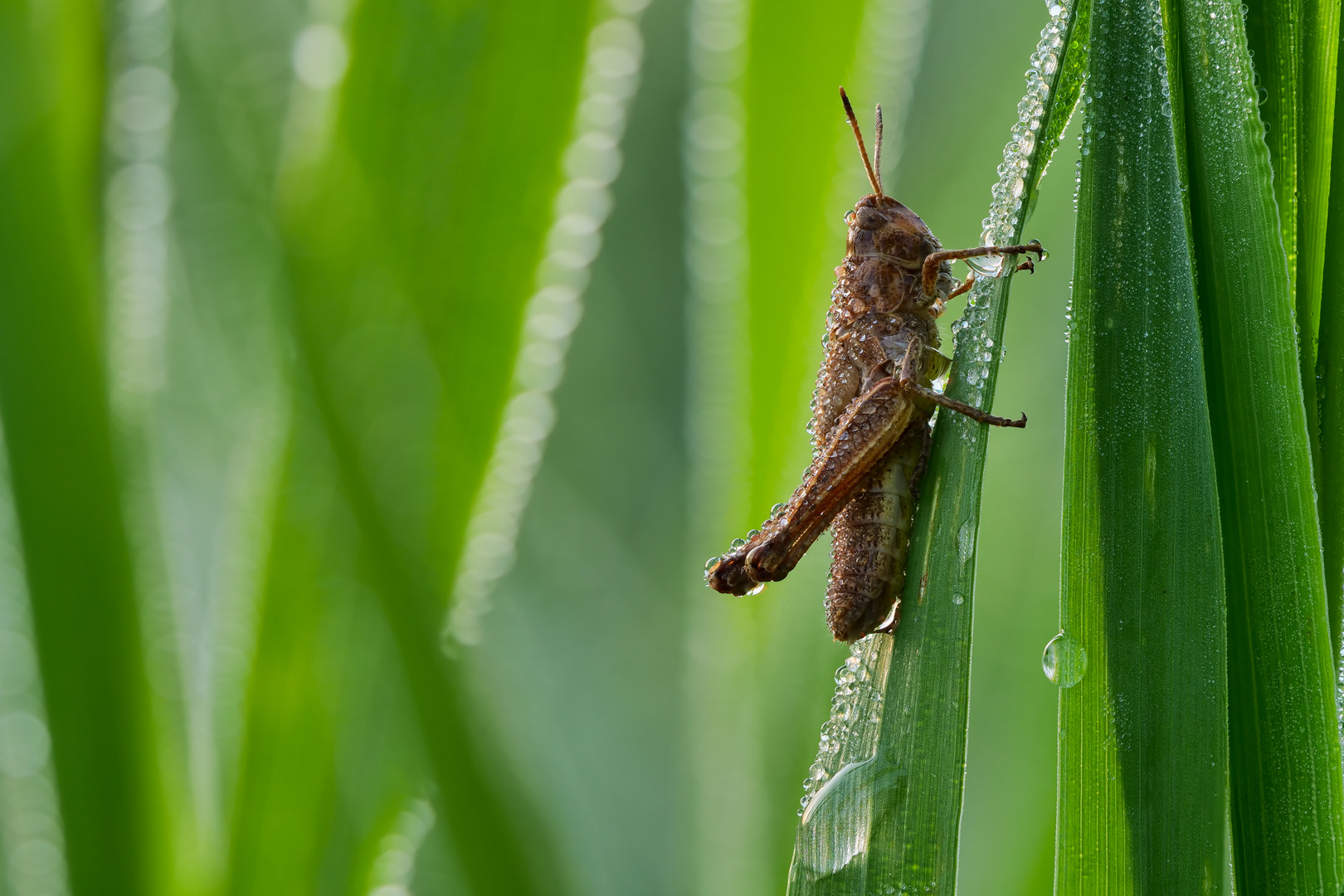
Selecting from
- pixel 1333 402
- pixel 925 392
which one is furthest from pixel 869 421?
pixel 1333 402

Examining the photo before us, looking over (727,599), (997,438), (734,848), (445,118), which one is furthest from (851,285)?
(734,848)

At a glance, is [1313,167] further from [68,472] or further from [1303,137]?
[68,472]

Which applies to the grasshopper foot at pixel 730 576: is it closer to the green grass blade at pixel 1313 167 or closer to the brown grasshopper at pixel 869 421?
the brown grasshopper at pixel 869 421

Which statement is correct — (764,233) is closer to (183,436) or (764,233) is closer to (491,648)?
(491,648)

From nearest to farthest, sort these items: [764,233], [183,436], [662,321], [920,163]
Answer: [764,233], [920,163], [183,436], [662,321]

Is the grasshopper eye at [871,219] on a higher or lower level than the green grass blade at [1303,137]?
higher

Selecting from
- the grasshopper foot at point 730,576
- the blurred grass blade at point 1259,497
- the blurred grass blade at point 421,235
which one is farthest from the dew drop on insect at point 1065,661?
the blurred grass blade at point 421,235

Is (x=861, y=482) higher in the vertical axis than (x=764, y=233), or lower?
lower

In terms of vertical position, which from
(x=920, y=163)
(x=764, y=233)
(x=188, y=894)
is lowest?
(x=188, y=894)
